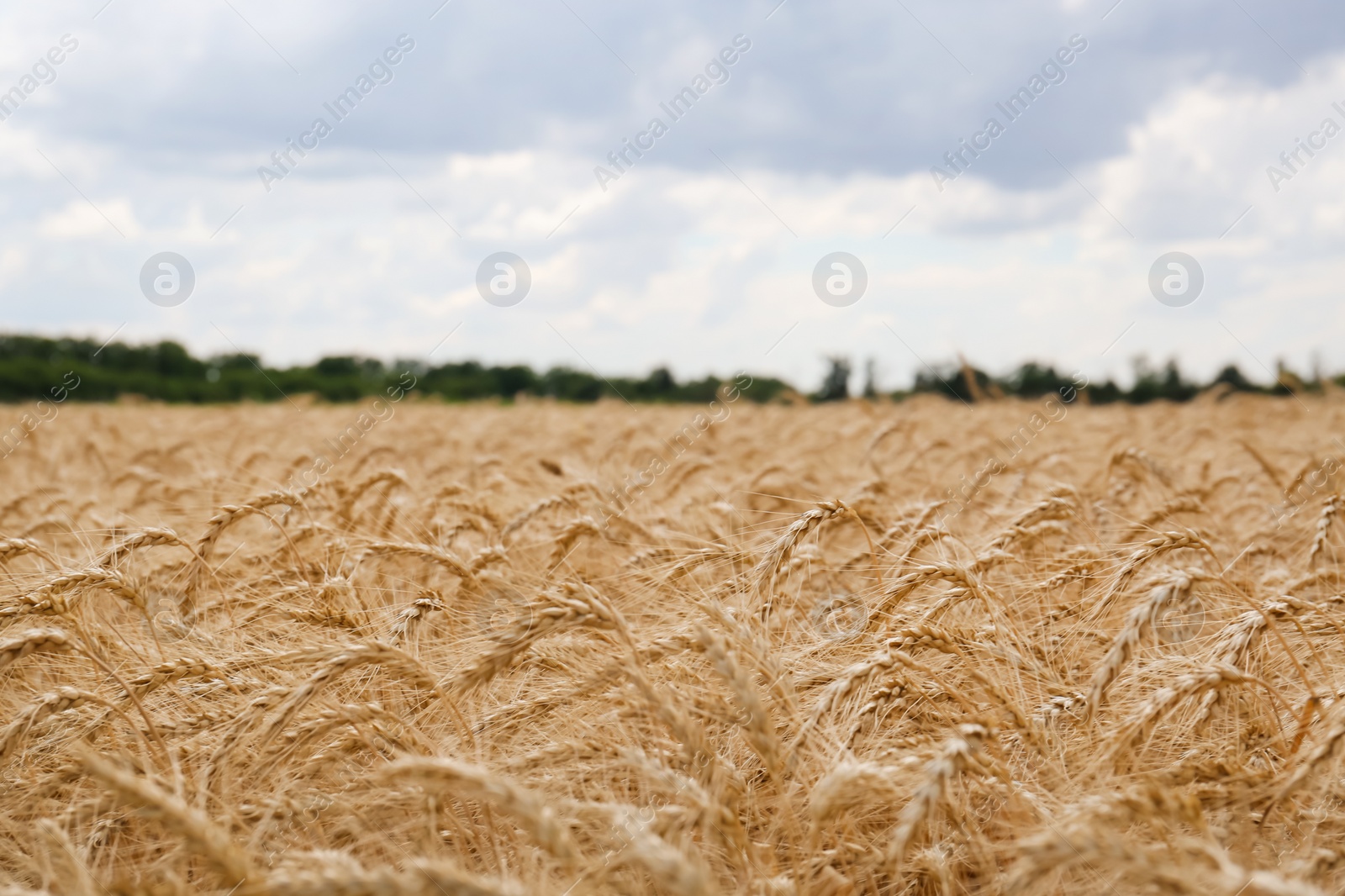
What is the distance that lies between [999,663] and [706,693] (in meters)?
0.91

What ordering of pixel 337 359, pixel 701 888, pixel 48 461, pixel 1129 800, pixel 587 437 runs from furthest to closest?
pixel 337 359
pixel 587 437
pixel 48 461
pixel 1129 800
pixel 701 888

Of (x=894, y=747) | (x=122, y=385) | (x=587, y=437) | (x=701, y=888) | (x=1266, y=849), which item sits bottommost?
(x=1266, y=849)

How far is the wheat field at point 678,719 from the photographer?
5.45ft

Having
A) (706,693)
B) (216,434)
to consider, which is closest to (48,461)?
(216,434)

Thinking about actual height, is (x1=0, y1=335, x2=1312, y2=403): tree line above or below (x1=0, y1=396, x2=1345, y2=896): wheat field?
above

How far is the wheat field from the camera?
1660 mm

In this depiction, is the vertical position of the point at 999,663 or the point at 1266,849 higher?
the point at 999,663

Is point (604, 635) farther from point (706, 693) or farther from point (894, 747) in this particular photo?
point (894, 747)

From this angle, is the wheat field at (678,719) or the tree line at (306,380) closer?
the wheat field at (678,719)

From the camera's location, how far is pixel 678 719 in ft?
5.89

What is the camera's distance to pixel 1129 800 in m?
1.60

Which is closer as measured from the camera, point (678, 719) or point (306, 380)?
point (678, 719)

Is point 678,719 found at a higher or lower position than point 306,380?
lower

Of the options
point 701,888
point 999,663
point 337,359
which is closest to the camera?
point 701,888
